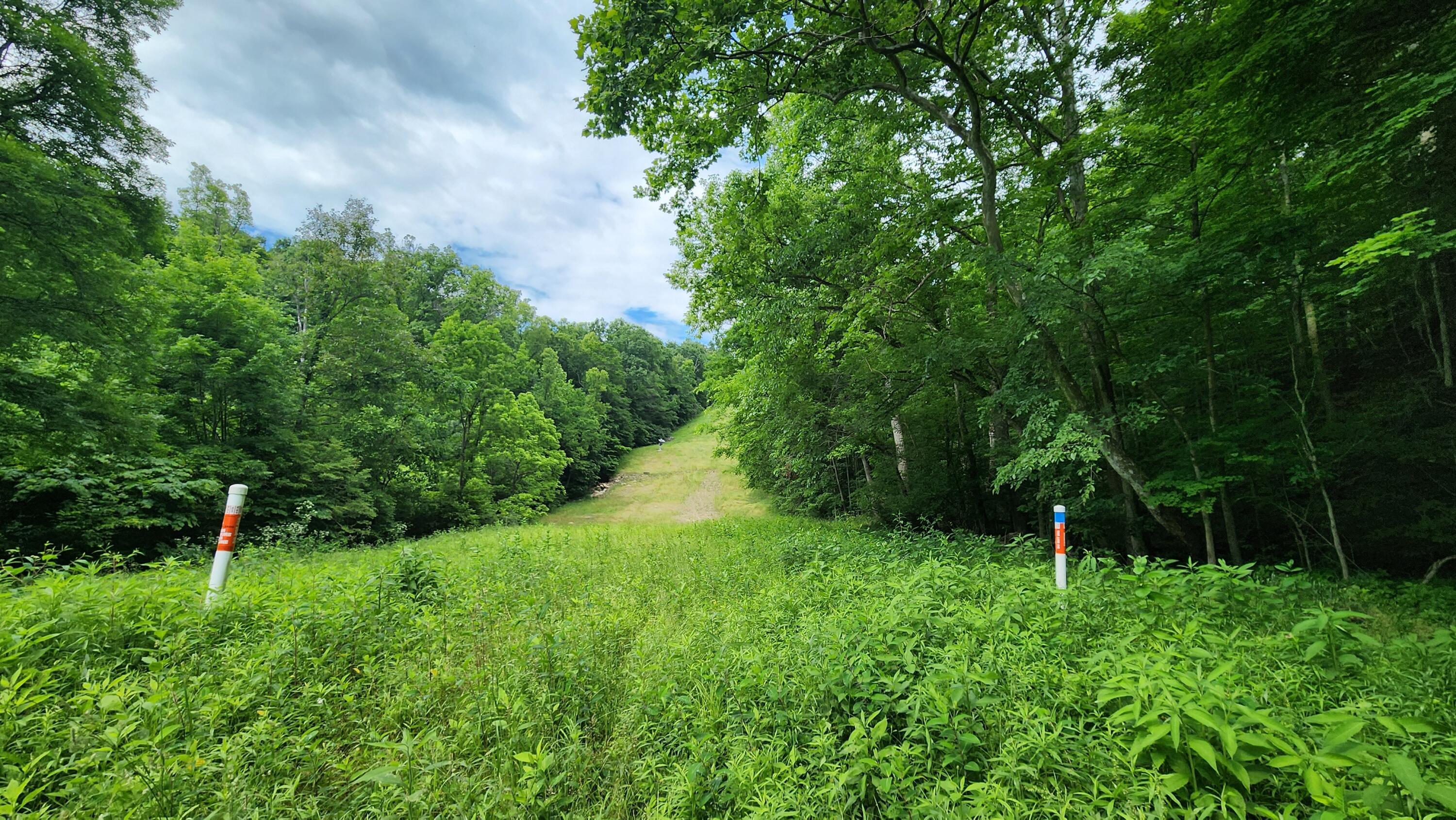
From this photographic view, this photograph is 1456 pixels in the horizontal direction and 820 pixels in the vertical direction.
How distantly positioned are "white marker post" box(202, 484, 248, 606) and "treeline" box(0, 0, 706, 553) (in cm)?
913

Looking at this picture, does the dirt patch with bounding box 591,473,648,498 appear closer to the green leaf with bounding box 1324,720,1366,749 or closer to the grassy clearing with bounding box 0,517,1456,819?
the grassy clearing with bounding box 0,517,1456,819

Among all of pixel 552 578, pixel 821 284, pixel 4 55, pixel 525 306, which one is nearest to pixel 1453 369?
pixel 821 284

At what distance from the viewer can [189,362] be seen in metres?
11.9

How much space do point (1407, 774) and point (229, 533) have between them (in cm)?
604

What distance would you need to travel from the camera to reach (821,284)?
9297mm

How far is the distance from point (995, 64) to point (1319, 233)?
195 inches

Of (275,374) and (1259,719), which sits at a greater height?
(275,374)

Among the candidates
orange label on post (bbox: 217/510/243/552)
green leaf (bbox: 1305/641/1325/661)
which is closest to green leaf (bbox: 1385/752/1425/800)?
green leaf (bbox: 1305/641/1325/661)

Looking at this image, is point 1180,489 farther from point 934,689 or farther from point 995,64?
point 995,64

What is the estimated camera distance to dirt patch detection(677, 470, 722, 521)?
2325 cm

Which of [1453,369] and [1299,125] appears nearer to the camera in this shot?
[1299,125]

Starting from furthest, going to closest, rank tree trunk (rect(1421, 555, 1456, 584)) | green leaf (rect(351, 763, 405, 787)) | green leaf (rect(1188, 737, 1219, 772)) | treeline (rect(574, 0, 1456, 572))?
tree trunk (rect(1421, 555, 1456, 584)) < treeline (rect(574, 0, 1456, 572)) < green leaf (rect(351, 763, 405, 787)) < green leaf (rect(1188, 737, 1219, 772))

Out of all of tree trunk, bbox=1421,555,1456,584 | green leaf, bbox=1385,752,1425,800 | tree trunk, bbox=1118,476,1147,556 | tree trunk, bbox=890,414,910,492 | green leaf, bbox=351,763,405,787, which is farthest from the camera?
tree trunk, bbox=890,414,910,492

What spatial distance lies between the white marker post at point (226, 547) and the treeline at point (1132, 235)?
5265 mm
